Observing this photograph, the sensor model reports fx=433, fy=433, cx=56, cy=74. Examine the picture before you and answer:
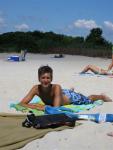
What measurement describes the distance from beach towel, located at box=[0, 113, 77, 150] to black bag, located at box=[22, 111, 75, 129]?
0.24 ft

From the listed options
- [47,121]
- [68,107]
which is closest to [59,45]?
[68,107]

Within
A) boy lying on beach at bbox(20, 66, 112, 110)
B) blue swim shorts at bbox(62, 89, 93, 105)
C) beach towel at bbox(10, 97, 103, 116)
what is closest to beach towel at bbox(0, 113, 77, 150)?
beach towel at bbox(10, 97, 103, 116)

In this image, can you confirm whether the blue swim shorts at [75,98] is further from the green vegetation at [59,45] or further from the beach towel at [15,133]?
the green vegetation at [59,45]

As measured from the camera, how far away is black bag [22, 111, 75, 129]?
5.14 metres

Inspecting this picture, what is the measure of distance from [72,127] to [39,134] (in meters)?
0.52

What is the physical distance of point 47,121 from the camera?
5.18 meters

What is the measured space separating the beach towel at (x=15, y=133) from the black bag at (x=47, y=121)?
0.24 feet

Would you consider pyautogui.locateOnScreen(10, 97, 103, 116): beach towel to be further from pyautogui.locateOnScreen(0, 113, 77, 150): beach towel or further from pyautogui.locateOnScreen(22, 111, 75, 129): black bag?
pyautogui.locateOnScreen(22, 111, 75, 129): black bag

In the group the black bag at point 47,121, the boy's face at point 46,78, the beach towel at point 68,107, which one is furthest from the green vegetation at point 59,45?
the black bag at point 47,121

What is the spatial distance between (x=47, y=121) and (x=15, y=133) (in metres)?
0.45

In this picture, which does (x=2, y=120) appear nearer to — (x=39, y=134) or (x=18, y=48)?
(x=39, y=134)

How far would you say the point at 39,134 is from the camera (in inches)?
193

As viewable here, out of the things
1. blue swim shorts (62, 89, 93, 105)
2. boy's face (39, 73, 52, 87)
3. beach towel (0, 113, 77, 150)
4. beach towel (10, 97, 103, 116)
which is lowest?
beach towel (0, 113, 77, 150)

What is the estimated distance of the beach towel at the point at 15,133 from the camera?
15.0 ft
